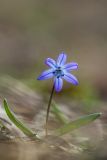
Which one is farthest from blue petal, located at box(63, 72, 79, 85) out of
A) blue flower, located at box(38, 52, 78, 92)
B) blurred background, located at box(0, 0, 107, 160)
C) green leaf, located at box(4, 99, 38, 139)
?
blurred background, located at box(0, 0, 107, 160)

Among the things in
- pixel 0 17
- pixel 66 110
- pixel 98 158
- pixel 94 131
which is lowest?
pixel 98 158

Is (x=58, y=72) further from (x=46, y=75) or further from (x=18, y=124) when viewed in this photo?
(x=18, y=124)

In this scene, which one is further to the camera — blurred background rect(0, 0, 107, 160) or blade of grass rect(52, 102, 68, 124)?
blurred background rect(0, 0, 107, 160)

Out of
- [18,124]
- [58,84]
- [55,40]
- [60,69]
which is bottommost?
[18,124]

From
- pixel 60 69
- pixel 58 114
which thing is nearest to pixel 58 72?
pixel 60 69

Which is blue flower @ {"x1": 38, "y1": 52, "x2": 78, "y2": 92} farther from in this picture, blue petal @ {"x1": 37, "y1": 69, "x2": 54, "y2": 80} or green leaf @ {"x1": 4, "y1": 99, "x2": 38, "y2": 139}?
green leaf @ {"x1": 4, "y1": 99, "x2": 38, "y2": 139}

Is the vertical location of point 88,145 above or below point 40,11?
below

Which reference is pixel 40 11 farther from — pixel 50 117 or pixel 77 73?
pixel 50 117

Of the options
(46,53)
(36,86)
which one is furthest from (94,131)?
(46,53)
